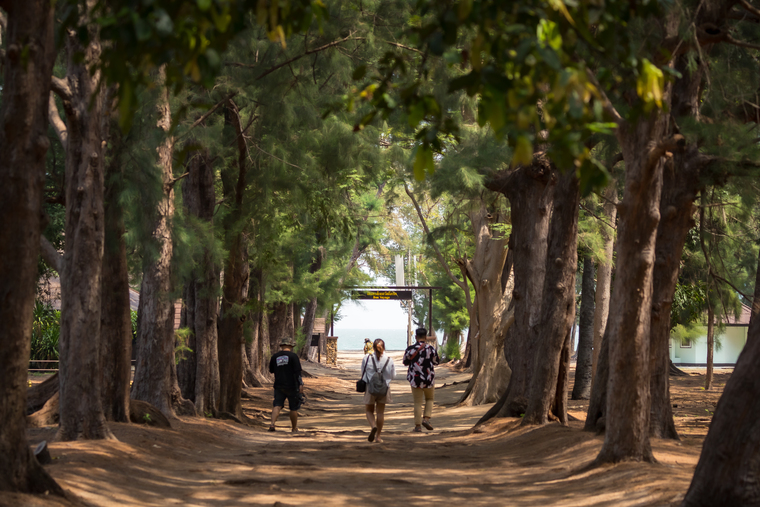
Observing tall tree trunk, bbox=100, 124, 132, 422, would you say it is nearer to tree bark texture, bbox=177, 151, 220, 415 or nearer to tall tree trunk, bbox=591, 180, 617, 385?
tree bark texture, bbox=177, 151, 220, 415

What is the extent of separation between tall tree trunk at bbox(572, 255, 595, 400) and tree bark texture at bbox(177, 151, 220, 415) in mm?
10947

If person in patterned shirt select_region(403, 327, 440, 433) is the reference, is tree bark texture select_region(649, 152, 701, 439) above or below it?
above

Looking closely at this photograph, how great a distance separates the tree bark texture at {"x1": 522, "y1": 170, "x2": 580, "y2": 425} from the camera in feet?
39.4

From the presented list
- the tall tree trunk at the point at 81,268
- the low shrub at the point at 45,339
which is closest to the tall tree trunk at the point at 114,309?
the tall tree trunk at the point at 81,268

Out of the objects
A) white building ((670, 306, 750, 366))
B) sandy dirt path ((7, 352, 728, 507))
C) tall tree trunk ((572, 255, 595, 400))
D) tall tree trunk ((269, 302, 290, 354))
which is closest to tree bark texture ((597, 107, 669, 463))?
sandy dirt path ((7, 352, 728, 507))

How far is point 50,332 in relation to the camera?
80.3ft

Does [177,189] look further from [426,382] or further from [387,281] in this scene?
[387,281]

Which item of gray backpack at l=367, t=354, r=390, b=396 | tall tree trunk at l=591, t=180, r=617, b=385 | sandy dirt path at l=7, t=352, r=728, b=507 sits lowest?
sandy dirt path at l=7, t=352, r=728, b=507

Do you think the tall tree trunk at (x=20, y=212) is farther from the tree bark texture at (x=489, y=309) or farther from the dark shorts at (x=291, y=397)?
the tree bark texture at (x=489, y=309)

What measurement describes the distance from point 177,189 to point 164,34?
15.4m

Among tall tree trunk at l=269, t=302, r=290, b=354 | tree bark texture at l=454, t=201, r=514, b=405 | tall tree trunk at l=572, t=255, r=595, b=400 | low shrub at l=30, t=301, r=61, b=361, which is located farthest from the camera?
tall tree trunk at l=269, t=302, r=290, b=354

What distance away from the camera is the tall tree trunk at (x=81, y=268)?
8492mm

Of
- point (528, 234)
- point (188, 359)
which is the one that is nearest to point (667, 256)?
point (528, 234)

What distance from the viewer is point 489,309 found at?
819 inches
